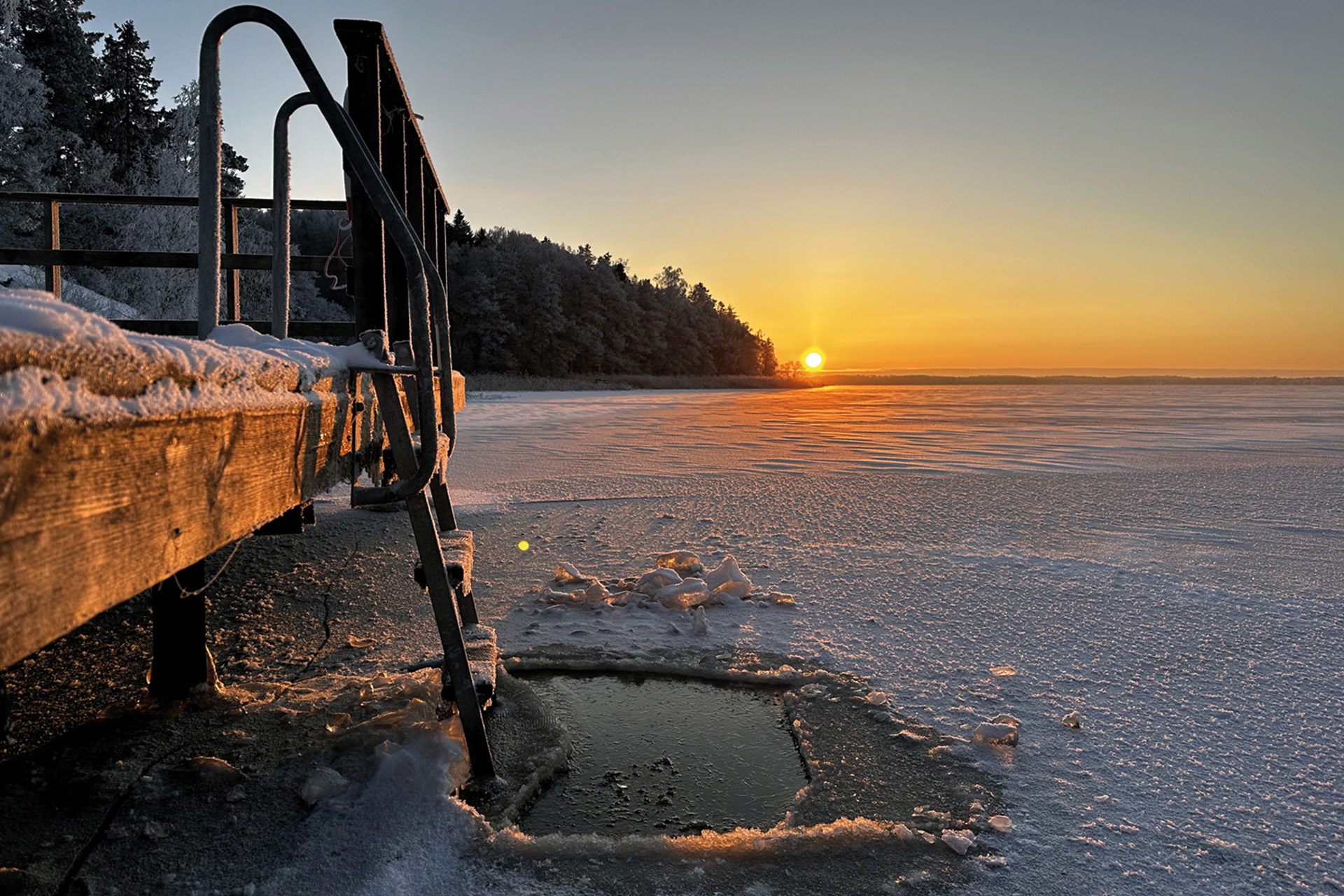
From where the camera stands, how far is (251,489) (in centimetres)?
142

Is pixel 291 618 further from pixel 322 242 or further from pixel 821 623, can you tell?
pixel 322 242

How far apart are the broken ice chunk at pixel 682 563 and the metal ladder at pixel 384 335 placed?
211 centimetres

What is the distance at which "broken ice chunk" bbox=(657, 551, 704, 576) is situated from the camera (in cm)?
438

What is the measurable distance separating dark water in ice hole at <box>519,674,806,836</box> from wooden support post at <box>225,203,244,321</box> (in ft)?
11.7

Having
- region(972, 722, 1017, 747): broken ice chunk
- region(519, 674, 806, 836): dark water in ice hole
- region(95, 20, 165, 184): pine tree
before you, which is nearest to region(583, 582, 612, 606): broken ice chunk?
region(519, 674, 806, 836): dark water in ice hole

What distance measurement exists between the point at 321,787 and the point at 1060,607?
136 inches

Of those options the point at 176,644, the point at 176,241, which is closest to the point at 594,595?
the point at 176,644

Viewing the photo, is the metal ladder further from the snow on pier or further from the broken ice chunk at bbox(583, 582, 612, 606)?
the broken ice chunk at bbox(583, 582, 612, 606)

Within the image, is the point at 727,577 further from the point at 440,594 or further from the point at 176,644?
the point at 176,644

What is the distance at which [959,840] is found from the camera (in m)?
1.93

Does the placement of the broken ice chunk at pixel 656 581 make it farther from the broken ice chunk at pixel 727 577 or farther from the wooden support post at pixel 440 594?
the wooden support post at pixel 440 594

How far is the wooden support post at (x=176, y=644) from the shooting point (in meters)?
2.67

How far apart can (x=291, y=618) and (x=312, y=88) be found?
268 cm

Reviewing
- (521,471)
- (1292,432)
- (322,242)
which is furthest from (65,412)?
(322,242)
